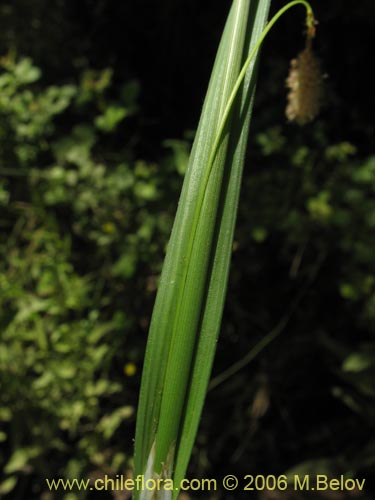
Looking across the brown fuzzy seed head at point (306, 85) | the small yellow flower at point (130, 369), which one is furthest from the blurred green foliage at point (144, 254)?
the brown fuzzy seed head at point (306, 85)

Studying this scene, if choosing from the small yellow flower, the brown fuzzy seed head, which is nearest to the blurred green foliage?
the small yellow flower

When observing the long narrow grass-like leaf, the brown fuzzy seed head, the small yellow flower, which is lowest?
the long narrow grass-like leaf

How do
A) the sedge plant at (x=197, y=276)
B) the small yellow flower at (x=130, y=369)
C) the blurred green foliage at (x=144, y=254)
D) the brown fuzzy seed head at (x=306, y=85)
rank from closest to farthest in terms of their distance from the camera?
the sedge plant at (x=197, y=276) < the brown fuzzy seed head at (x=306, y=85) < the blurred green foliage at (x=144, y=254) < the small yellow flower at (x=130, y=369)

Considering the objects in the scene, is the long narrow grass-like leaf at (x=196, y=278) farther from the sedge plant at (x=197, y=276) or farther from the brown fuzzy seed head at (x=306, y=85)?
the brown fuzzy seed head at (x=306, y=85)

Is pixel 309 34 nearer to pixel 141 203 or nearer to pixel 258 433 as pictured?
pixel 141 203

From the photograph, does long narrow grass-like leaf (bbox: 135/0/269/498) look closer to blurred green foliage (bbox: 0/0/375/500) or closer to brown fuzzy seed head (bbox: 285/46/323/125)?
brown fuzzy seed head (bbox: 285/46/323/125)

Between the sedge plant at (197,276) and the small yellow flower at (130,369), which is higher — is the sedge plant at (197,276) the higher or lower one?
the lower one
